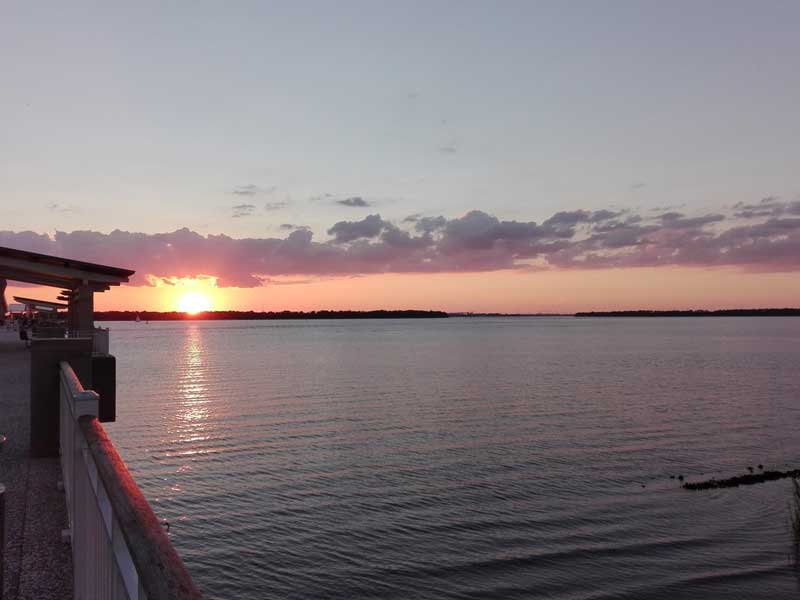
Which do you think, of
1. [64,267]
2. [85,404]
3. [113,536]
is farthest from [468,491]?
[113,536]

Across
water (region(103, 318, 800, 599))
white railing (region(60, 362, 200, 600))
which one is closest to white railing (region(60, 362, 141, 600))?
white railing (region(60, 362, 200, 600))

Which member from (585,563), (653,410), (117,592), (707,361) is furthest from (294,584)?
(707,361)

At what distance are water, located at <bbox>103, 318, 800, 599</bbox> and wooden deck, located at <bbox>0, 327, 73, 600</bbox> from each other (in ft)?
22.5

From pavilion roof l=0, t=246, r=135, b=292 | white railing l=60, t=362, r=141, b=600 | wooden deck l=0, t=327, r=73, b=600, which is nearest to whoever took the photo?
white railing l=60, t=362, r=141, b=600

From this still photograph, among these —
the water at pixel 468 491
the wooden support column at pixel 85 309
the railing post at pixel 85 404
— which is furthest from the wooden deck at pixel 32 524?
the wooden support column at pixel 85 309

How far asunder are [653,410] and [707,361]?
49.1 metres

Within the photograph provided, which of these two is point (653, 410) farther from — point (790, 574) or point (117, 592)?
point (117, 592)

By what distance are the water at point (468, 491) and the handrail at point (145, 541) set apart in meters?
13.4

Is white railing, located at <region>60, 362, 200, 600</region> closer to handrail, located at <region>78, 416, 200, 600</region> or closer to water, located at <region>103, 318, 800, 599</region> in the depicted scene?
handrail, located at <region>78, 416, 200, 600</region>

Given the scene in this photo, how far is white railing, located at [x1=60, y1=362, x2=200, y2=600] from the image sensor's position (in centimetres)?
220

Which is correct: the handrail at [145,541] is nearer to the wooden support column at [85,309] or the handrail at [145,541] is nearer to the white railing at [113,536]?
the white railing at [113,536]

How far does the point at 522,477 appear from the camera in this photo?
25.5 m

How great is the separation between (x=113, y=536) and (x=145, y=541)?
0.75 metres

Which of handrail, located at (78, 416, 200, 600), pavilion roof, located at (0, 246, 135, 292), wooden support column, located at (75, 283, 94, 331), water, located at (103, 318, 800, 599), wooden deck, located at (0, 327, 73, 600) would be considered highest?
pavilion roof, located at (0, 246, 135, 292)
